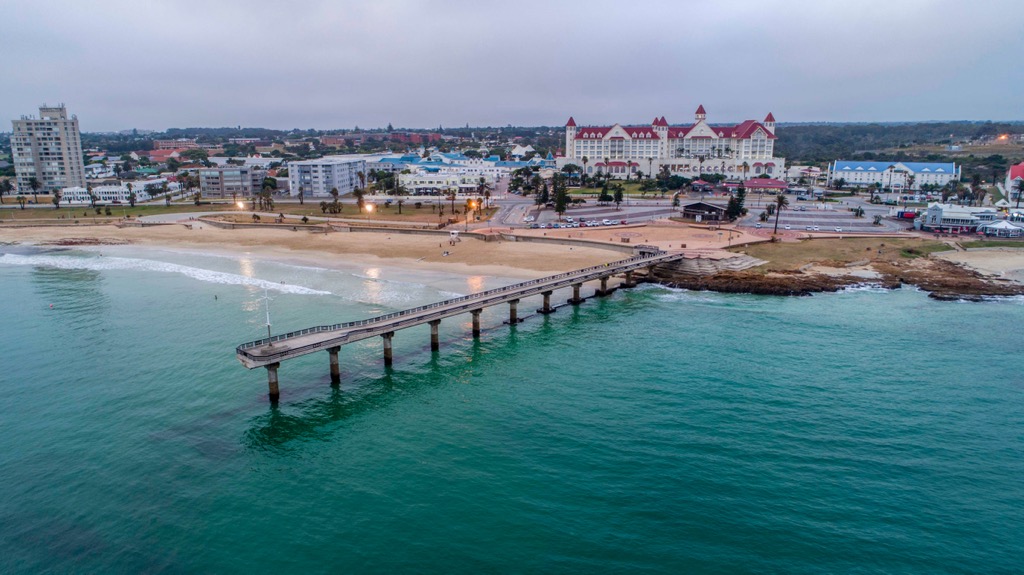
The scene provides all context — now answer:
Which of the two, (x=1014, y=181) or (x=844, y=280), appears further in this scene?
(x=1014, y=181)

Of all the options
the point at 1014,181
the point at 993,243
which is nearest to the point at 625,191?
the point at 1014,181

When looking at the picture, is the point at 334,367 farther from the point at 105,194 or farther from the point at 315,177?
the point at 105,194

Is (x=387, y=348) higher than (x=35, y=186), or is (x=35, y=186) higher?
(x=35, y=186)

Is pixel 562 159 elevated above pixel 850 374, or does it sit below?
above

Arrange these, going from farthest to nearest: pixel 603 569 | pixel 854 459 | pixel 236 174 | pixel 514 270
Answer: pixel 236 174 < pixel 514 270 < pixel 854 459 < pixel 603 569

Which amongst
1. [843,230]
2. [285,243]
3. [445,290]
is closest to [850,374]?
[445,290]

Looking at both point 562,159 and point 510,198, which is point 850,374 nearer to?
point 510,198

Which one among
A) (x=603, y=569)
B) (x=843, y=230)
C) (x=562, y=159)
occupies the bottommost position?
(x=603, y=569)

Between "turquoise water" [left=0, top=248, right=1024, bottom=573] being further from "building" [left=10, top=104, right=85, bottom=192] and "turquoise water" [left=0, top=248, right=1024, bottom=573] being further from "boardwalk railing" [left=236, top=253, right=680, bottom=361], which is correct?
"building" [left=10, top=104, right=85, bottom=192]
